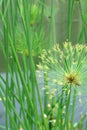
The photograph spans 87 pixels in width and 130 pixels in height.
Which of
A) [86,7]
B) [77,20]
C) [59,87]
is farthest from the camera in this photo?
[77,20]

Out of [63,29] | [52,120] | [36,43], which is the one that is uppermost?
[36,43]

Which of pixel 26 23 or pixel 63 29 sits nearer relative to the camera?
pixel 26 23

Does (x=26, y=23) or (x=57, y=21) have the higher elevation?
(x=26, y=23)

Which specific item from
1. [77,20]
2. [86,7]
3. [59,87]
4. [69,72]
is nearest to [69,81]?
[69,72]

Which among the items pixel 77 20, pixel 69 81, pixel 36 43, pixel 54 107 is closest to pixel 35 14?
pixel 36 43

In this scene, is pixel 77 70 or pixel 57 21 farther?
pixel 57 21

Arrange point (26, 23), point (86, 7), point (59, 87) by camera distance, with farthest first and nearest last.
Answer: point (86, 7)
point (59, 87)
point (26, 23)

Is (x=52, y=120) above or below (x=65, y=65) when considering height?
below

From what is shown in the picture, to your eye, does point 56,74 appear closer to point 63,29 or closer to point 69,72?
point 69,72

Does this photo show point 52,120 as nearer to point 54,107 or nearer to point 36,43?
point 54,107
